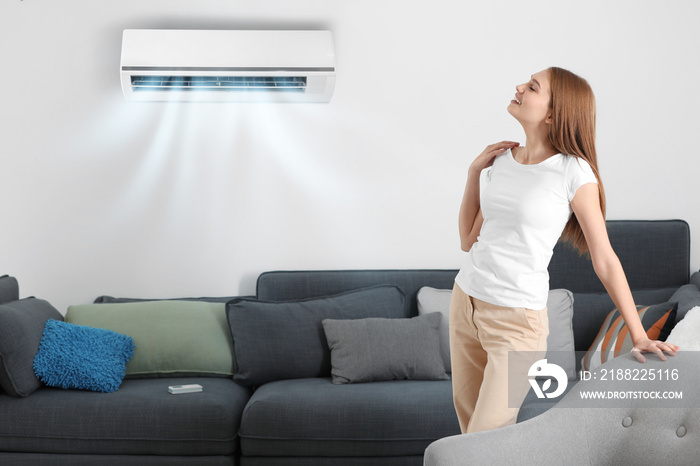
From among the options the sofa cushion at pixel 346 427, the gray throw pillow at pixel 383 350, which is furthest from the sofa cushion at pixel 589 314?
the sofa cushion at pixel 346 427

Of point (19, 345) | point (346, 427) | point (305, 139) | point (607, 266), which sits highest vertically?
point (305, 139)

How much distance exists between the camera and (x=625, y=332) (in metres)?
2.79

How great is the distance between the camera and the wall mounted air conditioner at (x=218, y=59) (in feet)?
10.3

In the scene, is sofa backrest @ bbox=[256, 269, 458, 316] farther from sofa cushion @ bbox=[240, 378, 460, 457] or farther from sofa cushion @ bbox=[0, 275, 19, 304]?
sofa cushion @ bbox=[0, 275, 19, 304]

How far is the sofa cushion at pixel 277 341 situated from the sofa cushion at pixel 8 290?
94 cm

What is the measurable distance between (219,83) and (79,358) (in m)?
1.43

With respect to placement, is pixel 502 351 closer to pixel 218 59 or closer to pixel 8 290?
pixel 218 59

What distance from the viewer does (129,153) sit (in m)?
3.33

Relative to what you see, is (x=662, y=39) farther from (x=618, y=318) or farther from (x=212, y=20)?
(x=212, y=20)

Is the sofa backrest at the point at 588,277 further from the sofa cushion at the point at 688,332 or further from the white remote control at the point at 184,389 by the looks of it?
the white remote control at the point at 184,389

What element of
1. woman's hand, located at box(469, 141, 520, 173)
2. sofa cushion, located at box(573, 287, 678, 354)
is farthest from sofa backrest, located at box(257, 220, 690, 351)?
woman's hand, located at box(469, 141, 520, 173)

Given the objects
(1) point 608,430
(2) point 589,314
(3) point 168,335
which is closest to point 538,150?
(1) point 608,430

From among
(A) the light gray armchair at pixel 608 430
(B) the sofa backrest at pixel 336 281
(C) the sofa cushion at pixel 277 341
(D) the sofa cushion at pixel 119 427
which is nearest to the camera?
(A) the light gray armchair at pixel 608 430

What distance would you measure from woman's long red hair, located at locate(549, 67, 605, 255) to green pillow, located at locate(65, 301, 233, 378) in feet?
6.03
